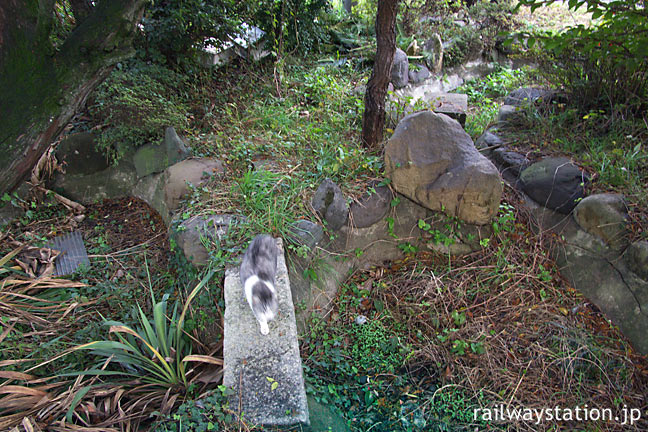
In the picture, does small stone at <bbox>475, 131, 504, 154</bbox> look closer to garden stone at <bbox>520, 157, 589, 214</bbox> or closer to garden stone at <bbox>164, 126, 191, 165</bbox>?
garden stone at <bbox>520, 157, 589, 214</bbox>

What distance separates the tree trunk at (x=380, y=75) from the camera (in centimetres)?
345

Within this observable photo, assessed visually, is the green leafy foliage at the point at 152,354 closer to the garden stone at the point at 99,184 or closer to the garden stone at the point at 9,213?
the garden stone at the point at 9,213

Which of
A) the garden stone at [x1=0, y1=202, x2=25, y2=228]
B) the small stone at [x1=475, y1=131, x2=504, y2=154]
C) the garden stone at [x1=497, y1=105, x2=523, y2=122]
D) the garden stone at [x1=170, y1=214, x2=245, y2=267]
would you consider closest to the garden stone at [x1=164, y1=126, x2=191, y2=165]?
the garden stone at [x1=170, y1=214, x2=245, y2=267]

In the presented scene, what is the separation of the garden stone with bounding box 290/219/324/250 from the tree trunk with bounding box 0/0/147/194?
178 centimetres

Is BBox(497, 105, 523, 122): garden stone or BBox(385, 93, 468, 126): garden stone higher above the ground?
BBox(385, 93, 468, 126): garden stone

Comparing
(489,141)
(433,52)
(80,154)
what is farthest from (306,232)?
(433,52)

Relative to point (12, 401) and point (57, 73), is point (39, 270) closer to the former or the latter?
point (12, 401)

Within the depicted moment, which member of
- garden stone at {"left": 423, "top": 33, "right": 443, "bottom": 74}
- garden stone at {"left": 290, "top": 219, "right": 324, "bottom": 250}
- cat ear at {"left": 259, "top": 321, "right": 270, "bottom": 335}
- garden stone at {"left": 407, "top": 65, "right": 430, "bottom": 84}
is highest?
garden stone at {"left": 423, "top": 33, "right": 443, "bottom": 74}

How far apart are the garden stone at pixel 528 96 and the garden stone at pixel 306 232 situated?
9.26ft

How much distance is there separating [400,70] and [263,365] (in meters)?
4.43

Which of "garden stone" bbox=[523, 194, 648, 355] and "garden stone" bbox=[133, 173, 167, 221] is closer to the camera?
"garden stone" bbox=[523, 194, 648, 355]

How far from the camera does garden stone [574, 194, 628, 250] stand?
3.10m

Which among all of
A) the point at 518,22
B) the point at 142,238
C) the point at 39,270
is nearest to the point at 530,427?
the point at 142,238

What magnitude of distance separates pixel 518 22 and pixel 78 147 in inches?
279
